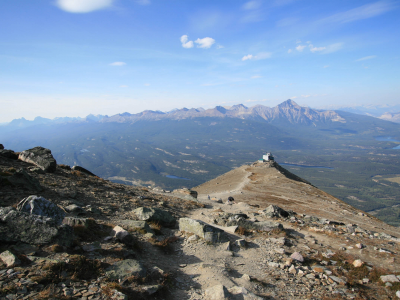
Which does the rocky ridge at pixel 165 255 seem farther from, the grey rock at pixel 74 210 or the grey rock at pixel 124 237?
the grey rock at pixel 74 210

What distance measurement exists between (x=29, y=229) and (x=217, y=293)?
815cm

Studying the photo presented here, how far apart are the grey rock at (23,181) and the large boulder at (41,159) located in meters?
5.64

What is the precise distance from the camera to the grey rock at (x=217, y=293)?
24.9 feet

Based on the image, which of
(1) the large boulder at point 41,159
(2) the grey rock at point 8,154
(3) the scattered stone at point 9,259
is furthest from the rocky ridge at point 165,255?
(2) the grey rock at point 8,154

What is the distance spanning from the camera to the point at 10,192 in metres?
12.3

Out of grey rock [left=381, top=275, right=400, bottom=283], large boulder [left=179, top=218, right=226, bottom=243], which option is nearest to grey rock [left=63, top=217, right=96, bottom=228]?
large boulder [left=179, top=218, right=226, bottom=243]

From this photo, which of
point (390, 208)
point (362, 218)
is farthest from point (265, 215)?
point (390, 208)

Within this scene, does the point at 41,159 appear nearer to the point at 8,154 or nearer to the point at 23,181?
the point at 8,154

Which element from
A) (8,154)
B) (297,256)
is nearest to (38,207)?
(297,256)

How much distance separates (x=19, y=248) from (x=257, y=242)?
42.1ft

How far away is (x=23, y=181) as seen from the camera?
45.1 feet

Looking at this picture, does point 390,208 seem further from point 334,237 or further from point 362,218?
point 334,237

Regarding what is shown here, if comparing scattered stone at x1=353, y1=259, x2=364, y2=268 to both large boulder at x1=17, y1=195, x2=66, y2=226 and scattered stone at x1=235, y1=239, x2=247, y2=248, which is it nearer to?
scattered stone at x1=235, y1=239, x2=247, y2=248

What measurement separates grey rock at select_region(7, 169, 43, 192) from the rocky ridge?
0.09 meters
